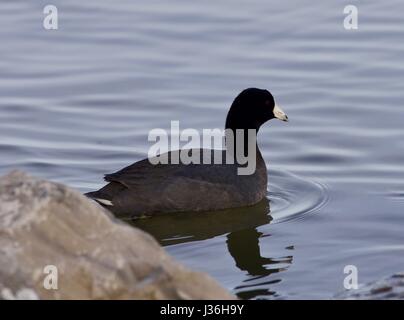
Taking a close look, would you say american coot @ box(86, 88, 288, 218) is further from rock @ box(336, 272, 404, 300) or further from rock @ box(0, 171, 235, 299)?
rock @ box(0, 171, 235, 299)

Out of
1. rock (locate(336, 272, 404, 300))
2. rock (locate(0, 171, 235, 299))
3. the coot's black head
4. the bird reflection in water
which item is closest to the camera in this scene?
rock (locate(0, 171, 235, 299))

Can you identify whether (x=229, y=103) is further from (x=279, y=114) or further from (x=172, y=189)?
(x=172, y=189)

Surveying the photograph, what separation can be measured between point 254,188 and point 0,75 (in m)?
5.48

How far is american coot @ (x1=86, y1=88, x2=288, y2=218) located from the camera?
11.1 m

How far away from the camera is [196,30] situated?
1714cm

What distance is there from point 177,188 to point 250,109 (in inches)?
59.5

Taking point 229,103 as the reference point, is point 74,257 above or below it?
below

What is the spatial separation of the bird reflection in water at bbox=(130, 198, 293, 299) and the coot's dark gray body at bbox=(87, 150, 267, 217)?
9 cm

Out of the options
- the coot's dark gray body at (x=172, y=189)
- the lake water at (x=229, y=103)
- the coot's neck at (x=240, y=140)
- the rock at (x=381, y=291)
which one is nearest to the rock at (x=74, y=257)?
the rock at (x=381, y=291)

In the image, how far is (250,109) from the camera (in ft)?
39.9

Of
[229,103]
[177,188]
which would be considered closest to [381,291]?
[177,188]

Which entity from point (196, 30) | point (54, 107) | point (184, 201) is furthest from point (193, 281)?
point (196, 30)

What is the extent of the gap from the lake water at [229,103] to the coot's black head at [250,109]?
64 centimetres

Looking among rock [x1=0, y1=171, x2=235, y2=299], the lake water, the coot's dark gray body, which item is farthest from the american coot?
rock [x1=0, y1=171, x2=235, y2=299]
